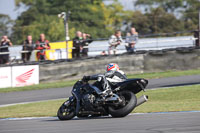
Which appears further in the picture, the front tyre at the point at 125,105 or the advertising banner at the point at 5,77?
the advertising banner at the point at 5,77

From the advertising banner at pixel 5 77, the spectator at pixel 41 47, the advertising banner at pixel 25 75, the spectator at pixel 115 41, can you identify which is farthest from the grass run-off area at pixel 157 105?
the spectator at pixel 41 47

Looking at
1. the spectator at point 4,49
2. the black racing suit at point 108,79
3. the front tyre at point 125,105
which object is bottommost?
the front tyre at point 125,105

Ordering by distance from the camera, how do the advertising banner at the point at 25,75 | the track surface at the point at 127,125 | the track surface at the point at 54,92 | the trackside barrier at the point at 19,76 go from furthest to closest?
1. the advertising banner at the point at 25,75
2. the trackside barrier at the point at 19,76
3. the track surface at the point at 54,92
4. the track surface at the point at 127,125

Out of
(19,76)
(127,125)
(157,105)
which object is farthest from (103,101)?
(19,76)

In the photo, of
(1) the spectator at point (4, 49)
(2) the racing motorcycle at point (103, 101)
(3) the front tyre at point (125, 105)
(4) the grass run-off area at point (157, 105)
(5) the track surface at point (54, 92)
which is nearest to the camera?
(3) the front tyre at point (125, 105)

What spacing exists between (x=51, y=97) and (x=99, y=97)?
20.9 feet

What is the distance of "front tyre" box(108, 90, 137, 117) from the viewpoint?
848 centimetres

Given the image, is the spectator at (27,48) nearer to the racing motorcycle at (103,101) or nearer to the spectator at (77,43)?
the spectator at (77,43)

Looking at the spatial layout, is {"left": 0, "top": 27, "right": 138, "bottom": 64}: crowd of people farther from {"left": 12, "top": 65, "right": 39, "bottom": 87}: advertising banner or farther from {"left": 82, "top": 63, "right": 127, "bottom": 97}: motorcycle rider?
{"left": 82, "top": 63, "right": 127, "bottom": 97}: motorcycle rider

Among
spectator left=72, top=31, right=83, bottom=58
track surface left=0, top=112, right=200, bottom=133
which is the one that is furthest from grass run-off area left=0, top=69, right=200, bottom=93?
track surface left=0, top=112, right=200, bottom=133

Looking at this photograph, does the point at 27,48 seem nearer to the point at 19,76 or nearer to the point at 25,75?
the point at 25,75

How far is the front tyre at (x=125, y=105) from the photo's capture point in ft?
27.8

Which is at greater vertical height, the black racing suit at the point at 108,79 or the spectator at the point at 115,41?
the spectator at the point at 115,41

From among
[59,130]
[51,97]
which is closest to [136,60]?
[51,97]
